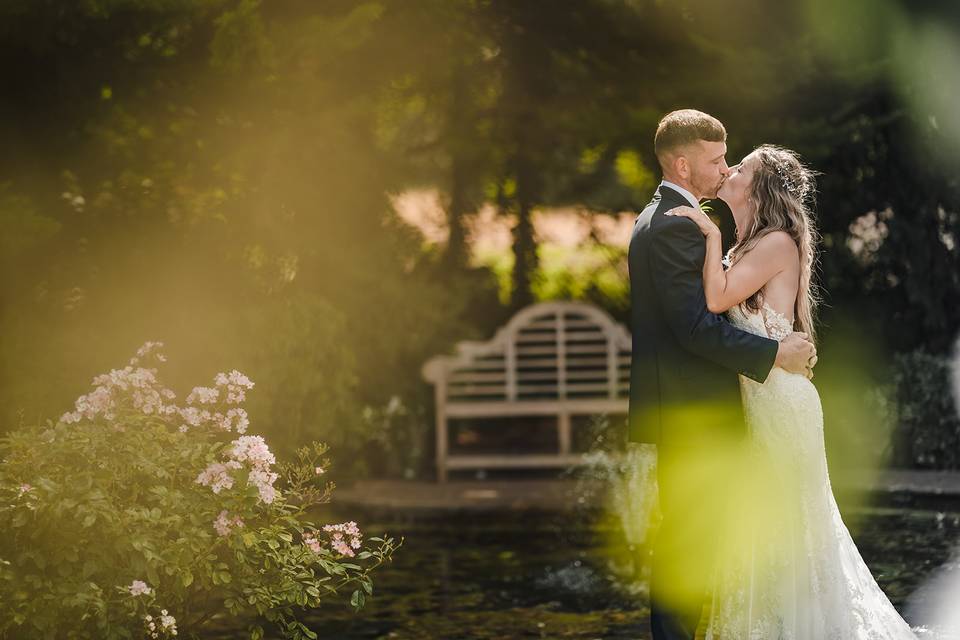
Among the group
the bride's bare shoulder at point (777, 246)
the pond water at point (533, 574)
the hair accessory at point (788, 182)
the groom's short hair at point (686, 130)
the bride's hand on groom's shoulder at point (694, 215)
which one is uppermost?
the groom's short hair at point (686, 130)

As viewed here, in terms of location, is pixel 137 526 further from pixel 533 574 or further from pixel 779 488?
pixel 533 574

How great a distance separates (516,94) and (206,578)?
877 cm

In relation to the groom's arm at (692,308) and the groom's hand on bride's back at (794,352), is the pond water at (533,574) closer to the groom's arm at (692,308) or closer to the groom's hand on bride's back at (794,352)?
the groom's hand on bride's back at (794,352)

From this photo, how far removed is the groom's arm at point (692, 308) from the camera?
4816 millimetres

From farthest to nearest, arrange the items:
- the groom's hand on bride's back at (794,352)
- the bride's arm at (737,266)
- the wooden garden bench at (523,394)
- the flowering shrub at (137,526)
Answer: the wooden garden bench at (523,394), the groom's hand on bride's back at (794,352), the bride's arm at (737,266), the flowering shrub at (137,526)

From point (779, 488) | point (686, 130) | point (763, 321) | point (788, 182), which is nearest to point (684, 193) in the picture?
point (686, 130)

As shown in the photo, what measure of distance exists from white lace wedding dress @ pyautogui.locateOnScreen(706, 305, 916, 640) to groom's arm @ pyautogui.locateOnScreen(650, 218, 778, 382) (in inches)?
10.6

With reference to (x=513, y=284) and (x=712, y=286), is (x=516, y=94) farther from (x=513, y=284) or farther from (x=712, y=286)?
(x=712, y=286)

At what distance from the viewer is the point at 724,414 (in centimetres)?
497

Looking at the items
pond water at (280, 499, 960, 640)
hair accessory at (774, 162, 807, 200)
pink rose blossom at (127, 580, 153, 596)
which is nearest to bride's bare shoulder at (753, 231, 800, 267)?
hair accessory at (774, 162, 807, 200)

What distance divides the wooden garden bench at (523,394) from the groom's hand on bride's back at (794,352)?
6913 mm

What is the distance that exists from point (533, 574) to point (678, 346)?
144 inches

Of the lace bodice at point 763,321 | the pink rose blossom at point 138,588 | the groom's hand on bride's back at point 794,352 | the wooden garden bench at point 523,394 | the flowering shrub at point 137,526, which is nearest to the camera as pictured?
the pink rose blossom at point 138,588

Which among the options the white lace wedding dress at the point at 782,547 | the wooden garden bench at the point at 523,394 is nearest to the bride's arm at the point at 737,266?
the white lace wedding dress at the point at 782,547
